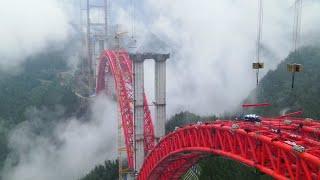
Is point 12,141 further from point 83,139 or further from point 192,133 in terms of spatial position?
point 192,133

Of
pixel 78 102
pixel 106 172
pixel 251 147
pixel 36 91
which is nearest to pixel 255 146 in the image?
pixel 251 147

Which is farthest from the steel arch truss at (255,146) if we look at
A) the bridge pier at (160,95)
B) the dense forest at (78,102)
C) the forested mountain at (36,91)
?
the forested mountain at (36,91)

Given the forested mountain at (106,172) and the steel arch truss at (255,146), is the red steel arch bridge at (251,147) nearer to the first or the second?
the steel arch truss at (255,146)

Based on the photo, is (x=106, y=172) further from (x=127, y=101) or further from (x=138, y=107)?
(x=138, y=107)

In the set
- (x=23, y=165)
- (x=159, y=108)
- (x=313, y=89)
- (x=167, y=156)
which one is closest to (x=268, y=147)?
(x=167, y=156)

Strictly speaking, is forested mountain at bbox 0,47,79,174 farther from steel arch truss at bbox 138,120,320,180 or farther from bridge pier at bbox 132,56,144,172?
steel arch truss at bbox 138,120,320,180
